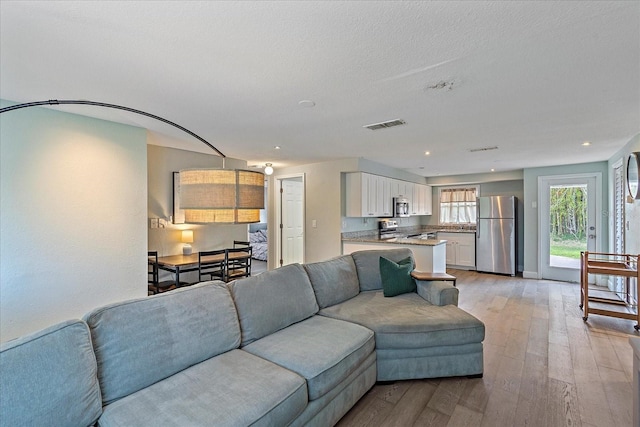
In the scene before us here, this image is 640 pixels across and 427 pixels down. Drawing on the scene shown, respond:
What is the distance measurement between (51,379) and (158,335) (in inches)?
18.8

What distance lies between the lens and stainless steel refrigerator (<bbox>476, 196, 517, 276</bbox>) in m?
6.54

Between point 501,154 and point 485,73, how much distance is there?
131 inches

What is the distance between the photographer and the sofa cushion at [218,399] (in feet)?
4.44

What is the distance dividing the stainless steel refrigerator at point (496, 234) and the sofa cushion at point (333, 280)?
15.7 feet

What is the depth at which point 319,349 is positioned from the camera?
201cm

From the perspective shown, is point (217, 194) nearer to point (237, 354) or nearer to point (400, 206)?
point (237, 354)

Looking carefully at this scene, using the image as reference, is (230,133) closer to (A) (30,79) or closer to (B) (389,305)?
(A) (30,79)

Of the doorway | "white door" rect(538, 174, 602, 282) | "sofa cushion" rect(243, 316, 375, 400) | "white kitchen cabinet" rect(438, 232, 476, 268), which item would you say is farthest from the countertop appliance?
"sofa cushion" rect(243, 316, 375, 400)

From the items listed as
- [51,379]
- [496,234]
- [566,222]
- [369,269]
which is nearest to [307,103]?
[369,269]

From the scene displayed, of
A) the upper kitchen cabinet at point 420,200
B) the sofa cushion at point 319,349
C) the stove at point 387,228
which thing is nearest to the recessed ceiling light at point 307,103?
the sofa cushion at point 319,349

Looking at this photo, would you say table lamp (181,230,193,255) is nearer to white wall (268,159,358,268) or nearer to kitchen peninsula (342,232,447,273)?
white wall (268,159,358,268)

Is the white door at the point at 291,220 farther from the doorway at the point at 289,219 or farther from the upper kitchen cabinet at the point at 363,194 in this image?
the upper kitchen cabinet at the point at 363,194

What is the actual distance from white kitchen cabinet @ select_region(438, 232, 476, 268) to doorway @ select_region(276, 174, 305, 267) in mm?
3676

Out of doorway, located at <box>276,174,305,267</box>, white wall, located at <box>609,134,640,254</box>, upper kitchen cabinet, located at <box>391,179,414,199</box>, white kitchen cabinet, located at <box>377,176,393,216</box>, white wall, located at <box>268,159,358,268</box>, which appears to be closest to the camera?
white wall, located at <box>609,134,640,254</box>
